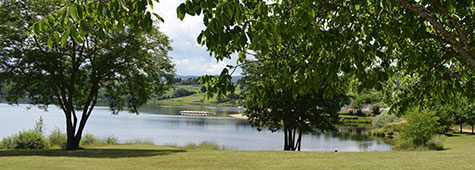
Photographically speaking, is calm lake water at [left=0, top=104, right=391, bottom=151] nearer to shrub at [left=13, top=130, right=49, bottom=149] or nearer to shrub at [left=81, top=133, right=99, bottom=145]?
shrub at [left=13, top=130, right=49, bottom=149]

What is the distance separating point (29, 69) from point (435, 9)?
1867 cm

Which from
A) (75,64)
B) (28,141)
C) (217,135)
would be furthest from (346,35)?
(217,135)

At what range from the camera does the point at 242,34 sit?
361 centimetres

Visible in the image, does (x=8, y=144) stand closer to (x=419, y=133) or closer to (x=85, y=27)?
(x=85, y=27)

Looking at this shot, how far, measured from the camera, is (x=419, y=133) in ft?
78.4

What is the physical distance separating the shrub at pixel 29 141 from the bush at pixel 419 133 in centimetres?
2285

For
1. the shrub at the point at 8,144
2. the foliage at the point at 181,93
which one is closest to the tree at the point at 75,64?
the shrub at the point at 8,144

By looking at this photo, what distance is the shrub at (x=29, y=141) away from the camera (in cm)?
2020

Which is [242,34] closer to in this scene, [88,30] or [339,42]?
[88,30]

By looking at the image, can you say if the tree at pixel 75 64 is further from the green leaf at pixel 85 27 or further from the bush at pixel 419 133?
the bush at pixel 419 133

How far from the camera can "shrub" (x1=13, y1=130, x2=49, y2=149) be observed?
66.3 feet

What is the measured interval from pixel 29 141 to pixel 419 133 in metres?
24.3

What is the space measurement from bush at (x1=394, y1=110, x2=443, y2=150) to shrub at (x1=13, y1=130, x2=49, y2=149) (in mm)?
22850

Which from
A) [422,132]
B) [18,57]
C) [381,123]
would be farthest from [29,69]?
[381,123]
